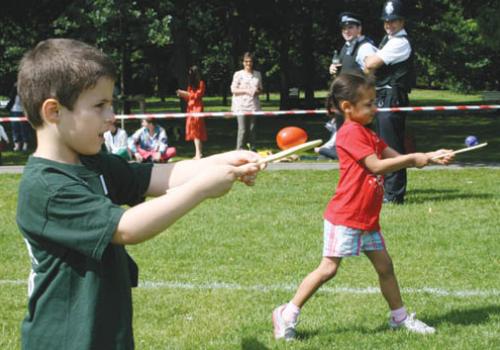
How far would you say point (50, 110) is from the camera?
268cm

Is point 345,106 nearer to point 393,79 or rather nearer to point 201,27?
point 393,79

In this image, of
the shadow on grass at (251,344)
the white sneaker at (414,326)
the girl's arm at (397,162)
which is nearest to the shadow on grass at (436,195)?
the white sneaker at (414,326)

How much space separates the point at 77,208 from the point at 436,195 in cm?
890

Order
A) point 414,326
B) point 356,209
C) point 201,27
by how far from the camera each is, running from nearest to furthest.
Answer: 1. point 356,209
2. point 414,326
3. point 201,27

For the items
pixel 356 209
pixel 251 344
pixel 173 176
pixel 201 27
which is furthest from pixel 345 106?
pixel 201 27

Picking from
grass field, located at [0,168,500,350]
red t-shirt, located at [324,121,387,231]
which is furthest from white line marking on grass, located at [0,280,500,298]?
red t-shirt, located at [324,121,387,231]

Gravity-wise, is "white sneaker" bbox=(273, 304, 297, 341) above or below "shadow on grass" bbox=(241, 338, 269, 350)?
above

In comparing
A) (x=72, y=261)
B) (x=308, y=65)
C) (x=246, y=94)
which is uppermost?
(x=72, y=261)

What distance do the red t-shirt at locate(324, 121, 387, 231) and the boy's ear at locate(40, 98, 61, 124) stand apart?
280 centimetres

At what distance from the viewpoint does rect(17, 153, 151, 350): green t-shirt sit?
2660mm

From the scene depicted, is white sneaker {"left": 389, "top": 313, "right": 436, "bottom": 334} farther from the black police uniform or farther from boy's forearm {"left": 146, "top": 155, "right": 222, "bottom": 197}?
the black police uniform

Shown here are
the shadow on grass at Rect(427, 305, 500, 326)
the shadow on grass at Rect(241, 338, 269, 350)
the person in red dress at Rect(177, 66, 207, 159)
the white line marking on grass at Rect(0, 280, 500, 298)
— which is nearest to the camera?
the shadow on grass at Rect(241, 338, 269, 350)

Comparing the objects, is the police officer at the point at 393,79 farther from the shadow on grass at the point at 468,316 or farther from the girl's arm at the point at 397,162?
the girl's arm at the point at 397,162

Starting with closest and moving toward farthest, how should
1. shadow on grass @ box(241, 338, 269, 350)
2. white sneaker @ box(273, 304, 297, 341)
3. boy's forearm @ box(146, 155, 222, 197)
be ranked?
boy's forearm @ box(146, 155, 222, 197)
shadow on grass @ box(241, 338, 269, 350)
white sneaker @ box(273, 304, 297, 341)
